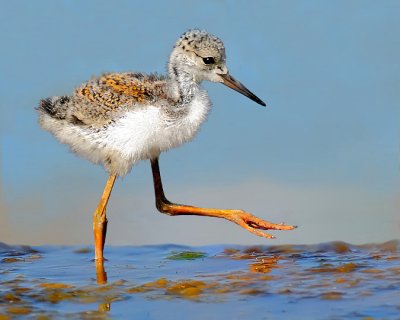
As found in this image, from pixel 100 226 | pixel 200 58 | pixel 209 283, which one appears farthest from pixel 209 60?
pixel 209 283

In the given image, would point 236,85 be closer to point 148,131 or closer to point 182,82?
point 182,82

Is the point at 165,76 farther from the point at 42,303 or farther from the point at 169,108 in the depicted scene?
the point at 42,303

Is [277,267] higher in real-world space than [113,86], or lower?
lower

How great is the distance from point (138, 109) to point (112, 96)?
241 mm

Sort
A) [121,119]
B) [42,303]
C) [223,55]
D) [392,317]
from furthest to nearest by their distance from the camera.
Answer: [223,55] → [121,119] → [42,303] → [392,317]

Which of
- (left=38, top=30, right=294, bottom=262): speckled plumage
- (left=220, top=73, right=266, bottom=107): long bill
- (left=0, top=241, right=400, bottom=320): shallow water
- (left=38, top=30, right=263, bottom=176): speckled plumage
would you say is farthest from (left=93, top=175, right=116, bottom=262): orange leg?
(left=220, top=73, right=266, bottom=107): long bill

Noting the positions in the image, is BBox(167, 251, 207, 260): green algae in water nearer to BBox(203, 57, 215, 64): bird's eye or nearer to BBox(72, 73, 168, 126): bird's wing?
BBox(72, 73, 168, 126): bird's wing

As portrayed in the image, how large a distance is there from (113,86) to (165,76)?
450 millimetres

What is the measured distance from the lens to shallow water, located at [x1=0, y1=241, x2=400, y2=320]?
486 cm

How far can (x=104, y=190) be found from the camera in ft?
21.7

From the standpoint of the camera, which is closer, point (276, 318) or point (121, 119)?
point (276, 318)

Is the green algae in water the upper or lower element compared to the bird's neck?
lower

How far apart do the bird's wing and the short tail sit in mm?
95

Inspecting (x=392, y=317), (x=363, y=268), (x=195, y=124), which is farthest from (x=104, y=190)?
(x=392, y=317)
